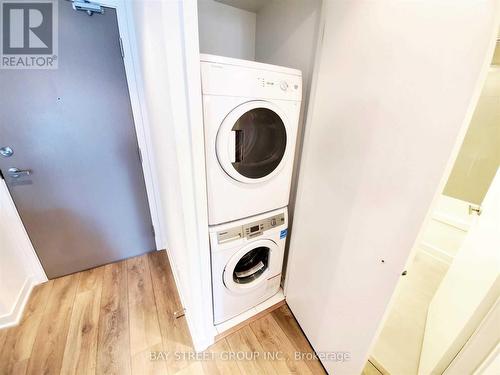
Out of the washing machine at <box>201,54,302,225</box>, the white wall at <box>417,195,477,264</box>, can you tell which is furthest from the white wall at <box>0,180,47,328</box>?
the white wall at <box>417,195,477,264</box>

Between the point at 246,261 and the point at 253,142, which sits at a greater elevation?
the point at 253,142

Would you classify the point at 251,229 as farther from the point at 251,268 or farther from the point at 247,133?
the point at 247,133

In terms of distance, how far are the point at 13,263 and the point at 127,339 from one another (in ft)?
3.51

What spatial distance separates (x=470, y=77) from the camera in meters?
0.51

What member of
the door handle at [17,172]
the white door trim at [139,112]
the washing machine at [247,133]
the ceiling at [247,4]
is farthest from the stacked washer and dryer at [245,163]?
the door handle at [17,172]

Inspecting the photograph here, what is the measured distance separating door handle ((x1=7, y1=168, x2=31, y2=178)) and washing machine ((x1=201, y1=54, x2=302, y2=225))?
4.71 ft

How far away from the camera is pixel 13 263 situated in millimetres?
1457

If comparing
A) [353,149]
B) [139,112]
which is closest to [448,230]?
[353,149]

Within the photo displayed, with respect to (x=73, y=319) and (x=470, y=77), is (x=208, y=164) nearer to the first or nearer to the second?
(x=470, y=77)

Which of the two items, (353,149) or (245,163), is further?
(245,163)

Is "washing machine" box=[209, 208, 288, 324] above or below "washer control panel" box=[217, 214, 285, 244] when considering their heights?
below

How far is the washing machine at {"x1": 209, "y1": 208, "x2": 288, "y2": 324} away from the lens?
3.73 feet

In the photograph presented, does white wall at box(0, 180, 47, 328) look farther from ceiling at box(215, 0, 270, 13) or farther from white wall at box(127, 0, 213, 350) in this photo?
ceiling at box(215, 0, 270, 13)

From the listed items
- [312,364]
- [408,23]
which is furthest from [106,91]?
[312,364]
